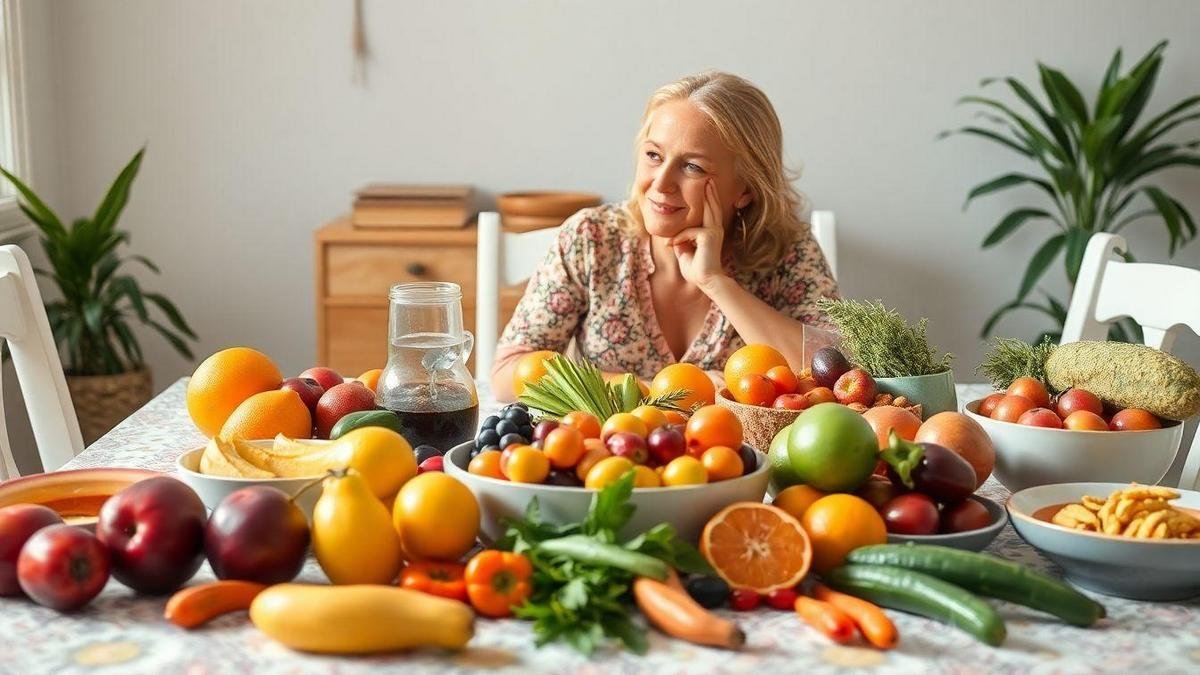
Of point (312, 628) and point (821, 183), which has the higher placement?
point (821, 183)

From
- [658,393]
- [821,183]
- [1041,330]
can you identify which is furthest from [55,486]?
[1041,330]

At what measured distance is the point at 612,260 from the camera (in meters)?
2.44

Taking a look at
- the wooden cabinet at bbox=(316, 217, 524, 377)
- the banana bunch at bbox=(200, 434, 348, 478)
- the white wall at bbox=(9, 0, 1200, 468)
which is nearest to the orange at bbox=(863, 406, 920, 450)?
the banana bunch at bbox=(200, 434, 348, 478)

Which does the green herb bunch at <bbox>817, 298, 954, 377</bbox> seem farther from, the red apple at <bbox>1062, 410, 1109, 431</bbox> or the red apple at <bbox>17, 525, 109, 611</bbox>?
the red apple at <bbox>17, 525, 109, 611</bbox>

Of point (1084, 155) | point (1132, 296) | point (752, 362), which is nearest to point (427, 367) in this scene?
point (752, 362)

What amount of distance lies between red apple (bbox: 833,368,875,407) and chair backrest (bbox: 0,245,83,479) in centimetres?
112

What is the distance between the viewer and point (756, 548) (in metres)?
1.13

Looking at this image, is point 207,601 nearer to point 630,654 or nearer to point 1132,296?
point 630,654

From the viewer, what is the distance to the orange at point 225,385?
1573mm

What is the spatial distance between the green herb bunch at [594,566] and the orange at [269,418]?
0.44 meters

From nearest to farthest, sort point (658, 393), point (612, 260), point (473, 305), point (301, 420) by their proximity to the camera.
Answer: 1. point (301, 420)
2. point (658, 393)
3. point (612, 260)
4. point (473, 305)

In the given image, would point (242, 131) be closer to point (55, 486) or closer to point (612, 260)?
point (612, 260)

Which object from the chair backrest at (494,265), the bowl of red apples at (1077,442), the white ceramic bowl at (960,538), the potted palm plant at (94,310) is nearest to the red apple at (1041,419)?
the bowl of red apples at (1077,442)

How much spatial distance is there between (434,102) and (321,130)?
36 cm
